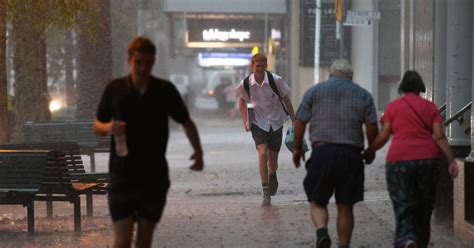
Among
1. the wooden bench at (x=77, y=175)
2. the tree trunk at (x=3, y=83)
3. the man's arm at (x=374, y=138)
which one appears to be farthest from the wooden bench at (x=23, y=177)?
the man's arm at (x=374, y=138)

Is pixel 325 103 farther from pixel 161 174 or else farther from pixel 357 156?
pixel 161 174

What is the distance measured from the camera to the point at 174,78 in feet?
176

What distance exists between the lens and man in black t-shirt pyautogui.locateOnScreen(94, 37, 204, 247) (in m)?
7.07

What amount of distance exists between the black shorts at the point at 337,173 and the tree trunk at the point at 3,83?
6467 millimetres

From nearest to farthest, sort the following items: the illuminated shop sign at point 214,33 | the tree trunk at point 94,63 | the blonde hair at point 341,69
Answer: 1. the blonde hair at point 341,69
2. the tree trunk at point 94,63
3. the illuminated shop sign at point 214,33

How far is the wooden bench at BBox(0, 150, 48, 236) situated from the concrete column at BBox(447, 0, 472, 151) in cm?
423

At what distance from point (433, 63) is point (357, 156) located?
184 inches

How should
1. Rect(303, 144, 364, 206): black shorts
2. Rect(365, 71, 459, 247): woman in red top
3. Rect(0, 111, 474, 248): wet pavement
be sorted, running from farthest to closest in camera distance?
1. Rect(0, 111, 474, 248): wet pavement
2. Rect(303, 144, 364, 206): black shorts
3. Rect(365, 71, 459, 247): woman in red top

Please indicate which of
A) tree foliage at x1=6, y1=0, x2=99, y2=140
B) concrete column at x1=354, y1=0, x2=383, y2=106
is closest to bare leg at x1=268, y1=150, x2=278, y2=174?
tree foliage at x1=6, y1=0, x2=99, y2=140

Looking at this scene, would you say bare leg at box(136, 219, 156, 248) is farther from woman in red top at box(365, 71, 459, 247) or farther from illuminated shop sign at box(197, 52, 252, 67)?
illuminated shop sign at box(197, 52, 252, 67)

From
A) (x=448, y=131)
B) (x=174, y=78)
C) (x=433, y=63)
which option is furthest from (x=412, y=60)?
(x=174, y=78)

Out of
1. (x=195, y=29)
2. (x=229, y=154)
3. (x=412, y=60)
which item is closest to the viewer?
(x=412, y=60)

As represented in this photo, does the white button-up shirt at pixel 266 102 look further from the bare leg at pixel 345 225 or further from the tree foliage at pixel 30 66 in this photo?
the bare leg at pixel 345 225

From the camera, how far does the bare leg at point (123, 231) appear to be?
23.3ft
